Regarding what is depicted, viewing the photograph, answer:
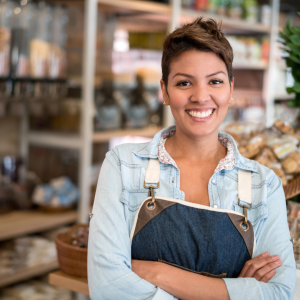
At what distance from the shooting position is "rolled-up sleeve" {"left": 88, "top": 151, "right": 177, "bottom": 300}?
45.9 inches

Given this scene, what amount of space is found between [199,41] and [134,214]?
0.55 metres

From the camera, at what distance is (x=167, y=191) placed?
130 centimetres

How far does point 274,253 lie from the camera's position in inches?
48.9

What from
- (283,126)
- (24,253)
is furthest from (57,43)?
(283,126)

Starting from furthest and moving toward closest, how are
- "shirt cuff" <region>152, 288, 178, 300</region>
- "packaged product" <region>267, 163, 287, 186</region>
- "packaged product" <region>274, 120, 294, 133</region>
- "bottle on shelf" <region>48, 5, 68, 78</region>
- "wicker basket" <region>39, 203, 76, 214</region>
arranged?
"wicker basket" <region>39, 203, 76, 214</region> → "bottle on shelf" <region>48, 5, 68, 78</region> → "packaged product" <region>274, 120, 294, 133</region> → "packaged product" <region>267, 163, 287, 186</region> → "shirt cuff" <region>152, 288, 178, 300</region>

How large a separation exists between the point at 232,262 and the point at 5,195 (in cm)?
186

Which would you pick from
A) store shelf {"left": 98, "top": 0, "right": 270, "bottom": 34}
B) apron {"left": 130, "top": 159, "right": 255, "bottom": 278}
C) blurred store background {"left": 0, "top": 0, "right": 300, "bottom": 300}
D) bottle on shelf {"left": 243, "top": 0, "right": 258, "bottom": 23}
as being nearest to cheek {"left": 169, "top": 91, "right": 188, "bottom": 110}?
apron {"left": 130, "top": 159, "right": 255, "bottom": 278}

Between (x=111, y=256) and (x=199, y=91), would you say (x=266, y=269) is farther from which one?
(x=199, y=91)

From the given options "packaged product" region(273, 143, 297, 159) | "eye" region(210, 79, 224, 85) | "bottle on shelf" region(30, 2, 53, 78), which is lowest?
"packaged product" region(273, 143, 297, 159)

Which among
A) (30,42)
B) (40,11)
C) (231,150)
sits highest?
(40,11)

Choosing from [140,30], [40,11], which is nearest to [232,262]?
[40,11]

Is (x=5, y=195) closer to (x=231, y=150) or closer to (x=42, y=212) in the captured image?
(x=42, y=212)

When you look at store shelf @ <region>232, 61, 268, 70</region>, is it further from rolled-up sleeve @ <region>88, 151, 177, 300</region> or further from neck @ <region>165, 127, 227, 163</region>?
rolled-up sleeve @ <region>88, 151, 177, 300</region>

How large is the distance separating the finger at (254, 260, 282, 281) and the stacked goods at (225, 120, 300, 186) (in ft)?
1.60
